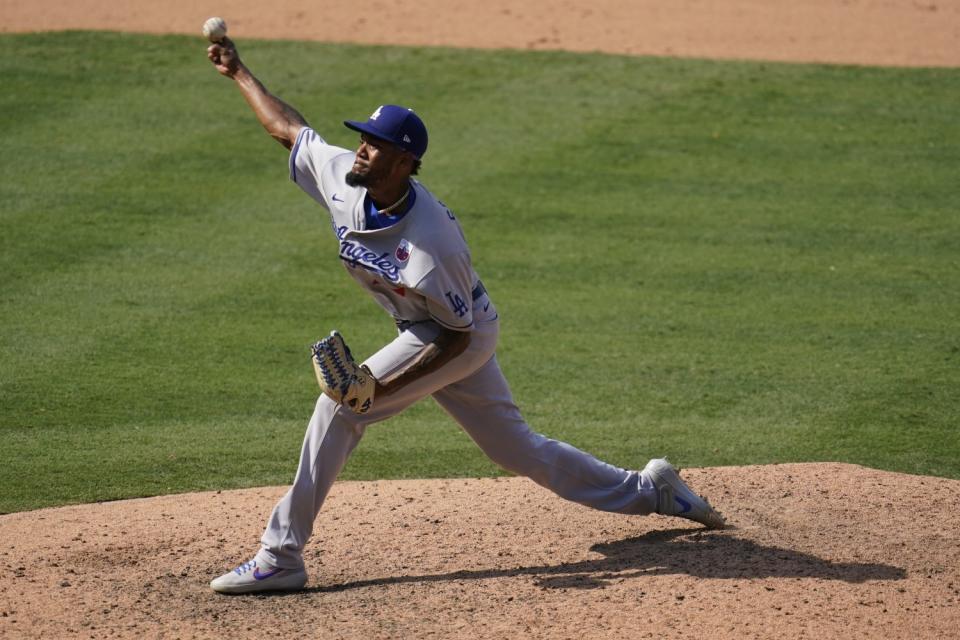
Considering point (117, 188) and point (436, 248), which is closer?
point (436, 248)

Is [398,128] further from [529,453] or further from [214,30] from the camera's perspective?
[529,453]

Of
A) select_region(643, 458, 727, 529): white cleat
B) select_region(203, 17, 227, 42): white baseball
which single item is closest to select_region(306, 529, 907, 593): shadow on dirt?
select_region(643, 458, 727, 529): white cleat

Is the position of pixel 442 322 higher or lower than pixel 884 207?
higher

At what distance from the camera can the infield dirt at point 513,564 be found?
432 cm

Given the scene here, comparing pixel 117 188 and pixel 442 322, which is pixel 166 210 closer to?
pixel 117 188

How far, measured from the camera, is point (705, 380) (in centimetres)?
729

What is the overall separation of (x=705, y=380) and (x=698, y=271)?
5.35ft

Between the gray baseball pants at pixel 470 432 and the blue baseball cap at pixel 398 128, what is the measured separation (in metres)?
0.64

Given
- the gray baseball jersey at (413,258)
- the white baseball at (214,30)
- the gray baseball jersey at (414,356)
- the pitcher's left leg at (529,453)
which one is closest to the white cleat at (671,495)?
the pitcher's left leg at (529,453)

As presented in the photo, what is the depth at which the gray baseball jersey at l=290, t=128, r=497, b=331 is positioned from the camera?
4387 mm

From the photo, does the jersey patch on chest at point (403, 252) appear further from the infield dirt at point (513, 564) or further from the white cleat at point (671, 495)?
the white cleat at point (671, 495)

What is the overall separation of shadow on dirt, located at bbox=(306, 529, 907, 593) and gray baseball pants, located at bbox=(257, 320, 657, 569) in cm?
21

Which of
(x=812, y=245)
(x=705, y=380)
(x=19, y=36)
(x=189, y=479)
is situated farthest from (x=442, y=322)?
(x=19, y=36)

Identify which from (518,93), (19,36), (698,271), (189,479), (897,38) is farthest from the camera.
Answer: (897,38)
